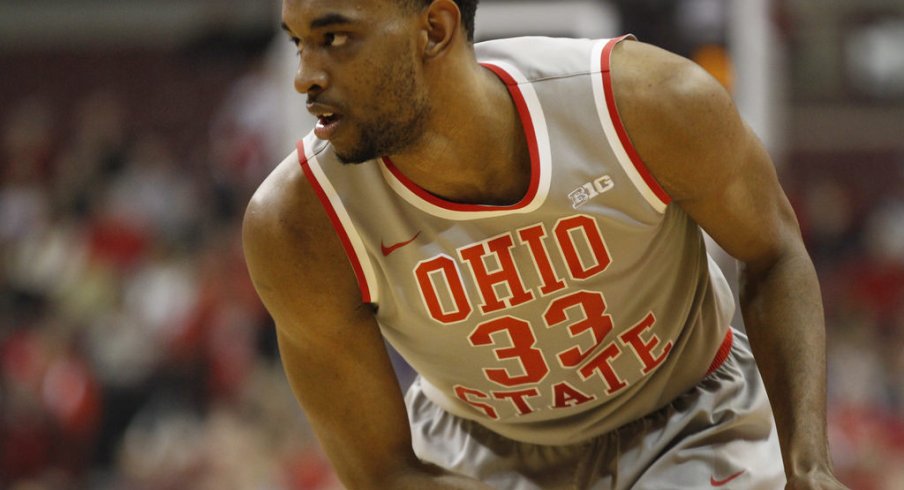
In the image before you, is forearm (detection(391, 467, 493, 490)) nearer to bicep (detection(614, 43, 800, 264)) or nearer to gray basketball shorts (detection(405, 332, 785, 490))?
gray basketball shorts (detection(405, 332, 785, 490))

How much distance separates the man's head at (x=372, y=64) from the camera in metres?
2.75

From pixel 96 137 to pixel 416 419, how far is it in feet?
30.4

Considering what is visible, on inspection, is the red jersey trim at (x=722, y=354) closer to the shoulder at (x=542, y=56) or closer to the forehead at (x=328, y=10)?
the shoulder at (x=542, y=56)

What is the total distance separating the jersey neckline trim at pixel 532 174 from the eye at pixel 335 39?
330mm

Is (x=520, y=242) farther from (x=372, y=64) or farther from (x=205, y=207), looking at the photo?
(x=205, y=207)

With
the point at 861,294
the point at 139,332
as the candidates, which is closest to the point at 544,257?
the point at 139,332

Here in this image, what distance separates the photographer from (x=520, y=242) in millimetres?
3002

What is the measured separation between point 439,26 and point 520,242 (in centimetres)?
50

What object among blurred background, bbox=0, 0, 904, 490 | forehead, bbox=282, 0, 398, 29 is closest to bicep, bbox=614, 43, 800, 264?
forehead, bbox=282, 0, 398, 29

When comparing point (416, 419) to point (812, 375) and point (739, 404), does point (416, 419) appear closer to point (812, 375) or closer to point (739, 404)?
point (739, 404)

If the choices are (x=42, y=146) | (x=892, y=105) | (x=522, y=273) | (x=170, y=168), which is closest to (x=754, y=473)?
(x=522, y=273)

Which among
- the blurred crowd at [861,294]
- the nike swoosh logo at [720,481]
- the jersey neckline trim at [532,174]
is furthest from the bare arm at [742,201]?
the blurred crowd at [861,294]

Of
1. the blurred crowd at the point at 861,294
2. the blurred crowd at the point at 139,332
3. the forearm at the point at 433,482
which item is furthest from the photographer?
the blurred crowd at the point at 139,332

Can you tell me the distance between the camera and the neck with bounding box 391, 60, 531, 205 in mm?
2918
